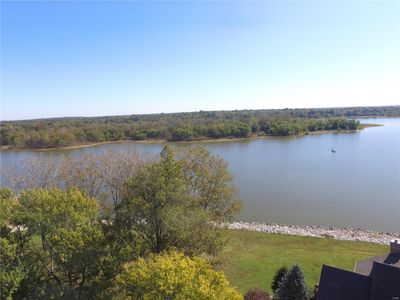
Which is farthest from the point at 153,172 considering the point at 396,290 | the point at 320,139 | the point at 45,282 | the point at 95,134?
the point at 320,139

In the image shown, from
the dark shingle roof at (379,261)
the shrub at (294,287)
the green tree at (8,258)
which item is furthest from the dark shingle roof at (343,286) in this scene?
the green tree at (8,258)

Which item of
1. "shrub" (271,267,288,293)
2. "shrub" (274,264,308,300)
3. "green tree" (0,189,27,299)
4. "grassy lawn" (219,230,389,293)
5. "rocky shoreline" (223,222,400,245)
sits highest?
"green tree" (0,189,27,299)

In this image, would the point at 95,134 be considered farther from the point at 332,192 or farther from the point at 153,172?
the point at 153,172

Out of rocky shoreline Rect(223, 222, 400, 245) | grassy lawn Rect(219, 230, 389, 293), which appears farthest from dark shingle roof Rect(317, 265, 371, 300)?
rocky shoreline Rect(223, 222, 400, 245)

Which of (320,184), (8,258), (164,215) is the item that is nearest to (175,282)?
(164,215)

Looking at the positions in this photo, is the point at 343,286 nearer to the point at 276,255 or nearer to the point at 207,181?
the point at 276,255

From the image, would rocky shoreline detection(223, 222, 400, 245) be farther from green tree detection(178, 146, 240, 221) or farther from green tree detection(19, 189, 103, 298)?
green tree detection(19, 189, 103, 298)
